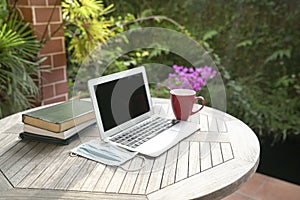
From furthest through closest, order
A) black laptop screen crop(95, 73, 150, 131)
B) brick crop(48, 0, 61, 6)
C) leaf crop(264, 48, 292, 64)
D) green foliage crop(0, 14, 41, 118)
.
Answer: leaf crop(264, 48, 292, 64)
brick crop(48, 0, 61, 6)
green foliage crop(0, 14, 41, 118)
black laptop screen crop(95, 73, 150, 131)

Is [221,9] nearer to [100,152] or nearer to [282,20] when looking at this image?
[282,20]

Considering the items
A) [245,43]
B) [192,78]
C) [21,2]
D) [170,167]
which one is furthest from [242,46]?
[170,167]

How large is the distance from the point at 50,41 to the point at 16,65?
363 mm

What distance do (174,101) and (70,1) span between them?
1096 millimetres

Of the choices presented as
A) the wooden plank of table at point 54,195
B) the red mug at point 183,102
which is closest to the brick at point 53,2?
the red mug at point 183,102

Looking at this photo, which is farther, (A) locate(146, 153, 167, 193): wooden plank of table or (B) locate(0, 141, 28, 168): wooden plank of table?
(B) locate(0, 141, 28, 168): wooden plank of table

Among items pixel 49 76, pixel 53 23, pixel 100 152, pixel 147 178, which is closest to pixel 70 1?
pixel 53 23

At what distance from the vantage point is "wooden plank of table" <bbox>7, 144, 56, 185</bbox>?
909mm

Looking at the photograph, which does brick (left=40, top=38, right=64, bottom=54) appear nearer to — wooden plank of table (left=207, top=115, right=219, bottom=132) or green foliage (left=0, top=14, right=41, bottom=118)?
green foliage (left=0, top=14, right=41, bottom=118)

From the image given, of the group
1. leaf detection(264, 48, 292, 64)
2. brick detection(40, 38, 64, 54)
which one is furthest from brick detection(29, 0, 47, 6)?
leaf detection(264, 48, 292, 64)

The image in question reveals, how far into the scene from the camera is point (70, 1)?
1.99m

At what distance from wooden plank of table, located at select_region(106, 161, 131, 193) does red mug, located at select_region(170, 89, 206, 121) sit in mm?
396

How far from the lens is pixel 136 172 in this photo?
0.94 m

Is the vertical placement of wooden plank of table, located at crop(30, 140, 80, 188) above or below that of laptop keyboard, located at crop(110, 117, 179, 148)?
below
